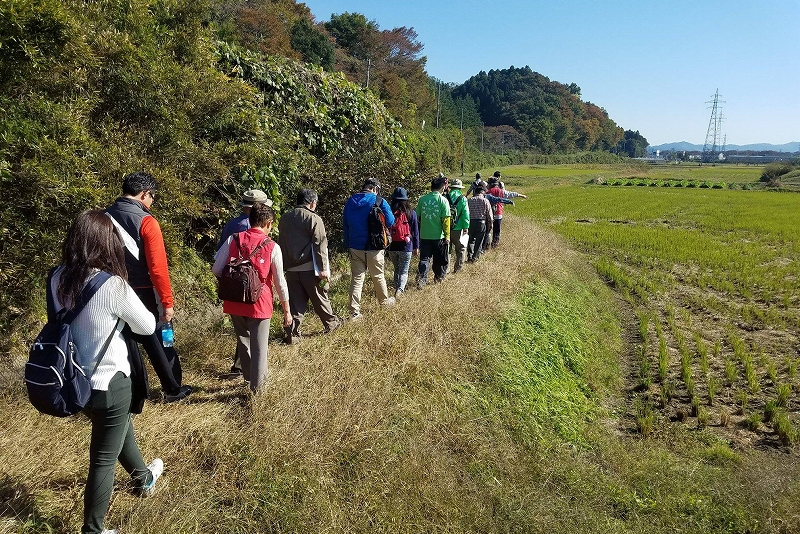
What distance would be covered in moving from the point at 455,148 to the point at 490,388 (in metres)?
45.7

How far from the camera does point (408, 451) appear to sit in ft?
11.0

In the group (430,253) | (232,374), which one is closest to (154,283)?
(232,374)

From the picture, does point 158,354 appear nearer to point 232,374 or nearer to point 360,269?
point 232,374

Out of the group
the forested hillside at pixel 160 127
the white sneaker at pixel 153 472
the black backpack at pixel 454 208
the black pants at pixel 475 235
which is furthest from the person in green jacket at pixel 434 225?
the white sneaker at pixel 153 472

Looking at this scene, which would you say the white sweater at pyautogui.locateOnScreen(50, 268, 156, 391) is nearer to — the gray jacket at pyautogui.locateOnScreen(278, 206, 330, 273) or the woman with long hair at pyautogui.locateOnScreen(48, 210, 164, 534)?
the woman with long hair at pyautogui.locateOnScreen(48, 210, 164, 534)

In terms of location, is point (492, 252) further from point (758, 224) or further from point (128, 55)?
point (758, 224)

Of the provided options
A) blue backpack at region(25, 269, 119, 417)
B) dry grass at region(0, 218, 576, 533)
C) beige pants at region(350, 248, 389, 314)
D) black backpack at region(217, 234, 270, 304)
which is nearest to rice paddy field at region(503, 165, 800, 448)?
dry grass at region(0, 218, 576, 533)

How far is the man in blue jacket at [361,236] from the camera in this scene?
5.36m

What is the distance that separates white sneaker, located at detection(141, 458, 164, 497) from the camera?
2588 millimetres

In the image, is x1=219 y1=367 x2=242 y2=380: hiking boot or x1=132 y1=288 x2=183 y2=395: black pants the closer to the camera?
x1=132 y1=288 x2=183 y2=395: black pants

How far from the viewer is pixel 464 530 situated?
2932 millimetres

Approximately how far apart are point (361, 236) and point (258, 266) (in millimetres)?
2169

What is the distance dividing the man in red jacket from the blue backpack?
3.13ft

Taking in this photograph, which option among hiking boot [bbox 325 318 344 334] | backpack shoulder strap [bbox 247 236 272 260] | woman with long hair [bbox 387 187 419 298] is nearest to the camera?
backpack shoulder strap [bbox 247 236 272 260]
